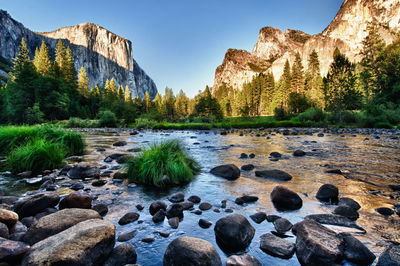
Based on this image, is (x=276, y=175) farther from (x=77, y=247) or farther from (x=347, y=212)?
(x=77, y=247)

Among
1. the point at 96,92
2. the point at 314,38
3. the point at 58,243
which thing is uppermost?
the point at 314,38

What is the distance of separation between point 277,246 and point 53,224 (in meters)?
2.95

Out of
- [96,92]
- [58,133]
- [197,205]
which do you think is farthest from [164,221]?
[96,92]

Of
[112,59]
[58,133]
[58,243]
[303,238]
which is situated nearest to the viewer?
[58,243]

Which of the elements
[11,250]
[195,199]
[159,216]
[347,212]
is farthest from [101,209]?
[347,212]

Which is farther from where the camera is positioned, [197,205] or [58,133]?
[58,133]

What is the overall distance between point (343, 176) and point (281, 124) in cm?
3301

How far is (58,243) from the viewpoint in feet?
6.46

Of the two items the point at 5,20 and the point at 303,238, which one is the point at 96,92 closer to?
the point at 303,238

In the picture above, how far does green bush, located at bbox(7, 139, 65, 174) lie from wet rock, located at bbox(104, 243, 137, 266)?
232 inches

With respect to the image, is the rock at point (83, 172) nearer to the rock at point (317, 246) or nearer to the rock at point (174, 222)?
the rock at point (174, 222)

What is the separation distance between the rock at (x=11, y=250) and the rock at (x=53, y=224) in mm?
269

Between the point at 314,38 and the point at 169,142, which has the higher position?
Answer: the point at 314,38

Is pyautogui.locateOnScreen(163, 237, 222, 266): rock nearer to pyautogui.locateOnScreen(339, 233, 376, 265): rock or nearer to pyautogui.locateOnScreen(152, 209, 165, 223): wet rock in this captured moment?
pyautogui.locateOnScreen(152, 209, 165, 223): wet rock
